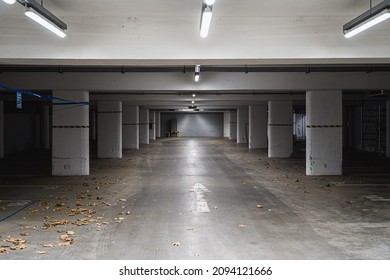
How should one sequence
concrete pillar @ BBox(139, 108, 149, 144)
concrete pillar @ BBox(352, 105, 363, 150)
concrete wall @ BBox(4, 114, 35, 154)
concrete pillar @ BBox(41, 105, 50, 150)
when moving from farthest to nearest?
concrete pillar @ BBox(139, 108, 149, 144) → concrete pillar @ BBox(41, 105, 50, 150) → concrete pillar @ BBox(352, 105, 363, 150) → concrete wall @ BBox(4, 114, 35, 154)

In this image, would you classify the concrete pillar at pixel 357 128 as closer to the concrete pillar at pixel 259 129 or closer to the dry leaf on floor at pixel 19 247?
the concrete pillar at pixel 259 129

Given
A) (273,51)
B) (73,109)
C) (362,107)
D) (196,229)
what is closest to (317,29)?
(273,51)

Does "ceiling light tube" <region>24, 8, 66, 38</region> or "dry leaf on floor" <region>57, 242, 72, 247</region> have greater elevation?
"ceiling light tube" <region>24, 8, 66, 38</region>

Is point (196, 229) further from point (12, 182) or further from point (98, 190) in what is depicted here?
point (12, 182)

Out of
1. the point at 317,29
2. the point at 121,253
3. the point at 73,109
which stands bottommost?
the point at 121,253

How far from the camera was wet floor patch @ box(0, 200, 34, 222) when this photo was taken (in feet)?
33.1

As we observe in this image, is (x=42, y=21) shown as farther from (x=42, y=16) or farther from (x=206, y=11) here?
(x=206, y=11)

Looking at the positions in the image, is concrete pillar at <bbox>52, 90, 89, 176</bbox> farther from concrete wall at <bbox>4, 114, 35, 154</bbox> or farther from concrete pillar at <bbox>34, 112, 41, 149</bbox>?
concrete pillar at <bbox>34, 112, 41, 149</bbox>

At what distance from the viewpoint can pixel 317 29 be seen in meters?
9.59

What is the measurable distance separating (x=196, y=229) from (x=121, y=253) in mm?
2029

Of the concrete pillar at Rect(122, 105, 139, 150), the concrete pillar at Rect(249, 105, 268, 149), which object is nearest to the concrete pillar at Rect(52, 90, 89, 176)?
the concrete pillar at Rect(122, 105, 139, 150)

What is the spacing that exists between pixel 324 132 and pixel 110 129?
13152mm

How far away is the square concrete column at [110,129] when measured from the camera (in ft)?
86.4

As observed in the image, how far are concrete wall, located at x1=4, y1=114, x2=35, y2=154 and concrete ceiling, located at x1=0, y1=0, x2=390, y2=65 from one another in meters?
21.7
